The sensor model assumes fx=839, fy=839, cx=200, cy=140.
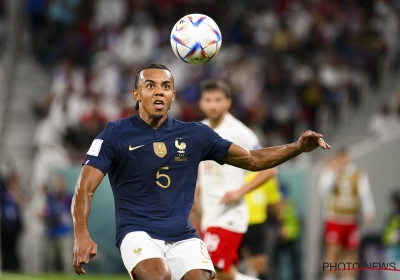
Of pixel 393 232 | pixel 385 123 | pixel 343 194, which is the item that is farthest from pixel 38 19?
pixel 393 232

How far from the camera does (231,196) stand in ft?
27.4

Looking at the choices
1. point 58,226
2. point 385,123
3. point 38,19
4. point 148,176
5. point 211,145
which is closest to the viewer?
point 148,176

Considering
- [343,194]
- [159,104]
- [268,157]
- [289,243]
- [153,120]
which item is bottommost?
[289,243]

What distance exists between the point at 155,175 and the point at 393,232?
26.3 ft

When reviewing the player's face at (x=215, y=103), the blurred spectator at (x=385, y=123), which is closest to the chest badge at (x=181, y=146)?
the player's face at (x=215, y=103)

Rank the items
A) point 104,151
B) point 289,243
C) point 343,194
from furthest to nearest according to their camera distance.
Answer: point 289,243, point 343,194, point 104,151

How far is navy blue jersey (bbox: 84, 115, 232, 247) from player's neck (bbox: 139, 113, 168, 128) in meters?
0.04

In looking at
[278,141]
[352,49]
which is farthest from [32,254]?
[352,49]

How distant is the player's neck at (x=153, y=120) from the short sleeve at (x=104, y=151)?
28cm

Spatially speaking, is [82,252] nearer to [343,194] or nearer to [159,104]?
[159,104]

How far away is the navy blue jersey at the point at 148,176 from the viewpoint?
20.1 feet

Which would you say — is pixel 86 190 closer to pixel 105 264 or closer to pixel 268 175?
pixel 268 175

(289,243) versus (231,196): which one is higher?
(231,196)

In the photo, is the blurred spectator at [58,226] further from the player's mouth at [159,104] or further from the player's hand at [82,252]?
the player's hand at [82,252]
